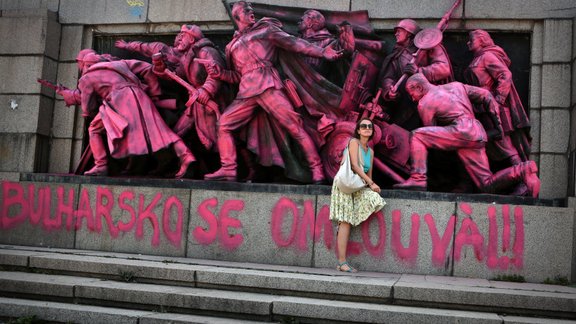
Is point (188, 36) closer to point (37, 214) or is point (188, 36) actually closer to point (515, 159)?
point (37, 214)

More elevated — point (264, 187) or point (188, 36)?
point (188, 36)

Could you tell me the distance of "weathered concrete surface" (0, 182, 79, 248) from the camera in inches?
420

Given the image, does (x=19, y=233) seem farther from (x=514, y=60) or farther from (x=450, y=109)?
(x=514, y=60)

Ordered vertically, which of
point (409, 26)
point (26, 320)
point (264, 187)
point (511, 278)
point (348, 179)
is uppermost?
point (409, 26)

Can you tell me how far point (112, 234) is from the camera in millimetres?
10312

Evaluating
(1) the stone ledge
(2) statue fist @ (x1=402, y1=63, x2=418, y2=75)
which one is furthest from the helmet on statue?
(1) the stone ledge

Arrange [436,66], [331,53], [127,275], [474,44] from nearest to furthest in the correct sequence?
1. [127,275]
2. [436,66]
3. [331,53]
4. [474,44]

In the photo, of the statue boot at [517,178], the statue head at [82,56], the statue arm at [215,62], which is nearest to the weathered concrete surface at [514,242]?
the statue boot at [517,178]

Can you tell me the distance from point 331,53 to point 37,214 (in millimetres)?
5429

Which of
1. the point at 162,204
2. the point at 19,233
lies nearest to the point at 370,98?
the point at 162,204

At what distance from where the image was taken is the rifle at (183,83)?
1076cm

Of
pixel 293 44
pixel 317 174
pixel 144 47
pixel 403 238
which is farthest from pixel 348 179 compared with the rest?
pixel 144 47

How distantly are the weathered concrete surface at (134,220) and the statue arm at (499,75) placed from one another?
492 centimetres

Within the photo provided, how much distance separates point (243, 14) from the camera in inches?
420
